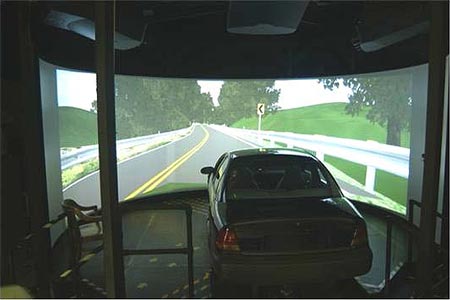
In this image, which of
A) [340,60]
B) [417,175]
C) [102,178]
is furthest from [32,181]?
[340,60]

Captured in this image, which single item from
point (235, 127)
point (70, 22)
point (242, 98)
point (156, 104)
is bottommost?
point (235, 127)

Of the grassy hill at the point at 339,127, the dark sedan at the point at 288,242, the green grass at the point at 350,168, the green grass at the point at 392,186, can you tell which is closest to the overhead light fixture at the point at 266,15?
the dark sedan at the point at 288,242

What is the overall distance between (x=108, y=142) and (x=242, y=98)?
7.25 meters

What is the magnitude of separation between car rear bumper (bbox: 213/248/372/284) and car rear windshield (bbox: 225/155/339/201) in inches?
30.8

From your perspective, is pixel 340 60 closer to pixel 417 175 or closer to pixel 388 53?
pixel 388 53

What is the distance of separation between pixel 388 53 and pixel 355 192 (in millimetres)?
3072

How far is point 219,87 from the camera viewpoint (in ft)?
29.3

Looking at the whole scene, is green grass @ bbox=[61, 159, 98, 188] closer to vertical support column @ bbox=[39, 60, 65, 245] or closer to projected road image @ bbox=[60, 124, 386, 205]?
projected road image @ bbox=[60, 124, 386, 205]

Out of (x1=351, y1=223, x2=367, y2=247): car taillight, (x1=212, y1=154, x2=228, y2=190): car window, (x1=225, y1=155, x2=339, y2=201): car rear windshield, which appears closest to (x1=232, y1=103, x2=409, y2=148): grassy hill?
(x1=225, y1=155, x2=339, y2=201): car rear windshield

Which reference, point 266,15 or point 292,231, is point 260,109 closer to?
point 266,15

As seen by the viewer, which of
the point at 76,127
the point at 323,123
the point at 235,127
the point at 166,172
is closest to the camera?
the point at 76,127

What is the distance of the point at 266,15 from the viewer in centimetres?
434

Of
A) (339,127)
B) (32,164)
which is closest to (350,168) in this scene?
(339,127)

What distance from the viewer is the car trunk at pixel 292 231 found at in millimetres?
3496
